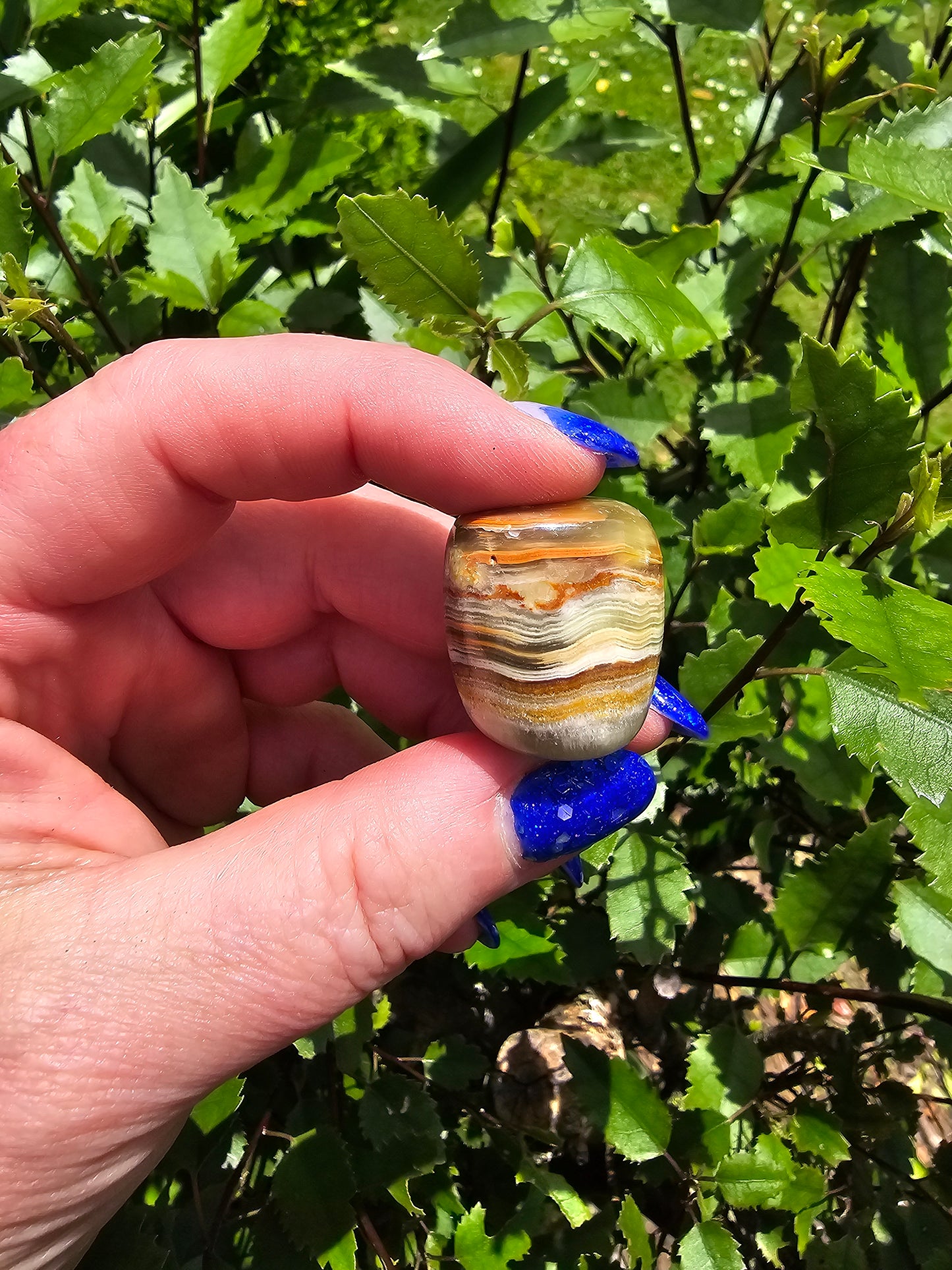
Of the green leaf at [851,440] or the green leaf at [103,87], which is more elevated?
the green leaf at [103,87]

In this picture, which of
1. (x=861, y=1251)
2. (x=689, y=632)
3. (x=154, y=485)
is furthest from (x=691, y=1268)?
(x=154, y=485)

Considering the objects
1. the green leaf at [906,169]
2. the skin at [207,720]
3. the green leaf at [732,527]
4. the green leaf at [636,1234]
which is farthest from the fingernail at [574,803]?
the green leaf at [906,169]

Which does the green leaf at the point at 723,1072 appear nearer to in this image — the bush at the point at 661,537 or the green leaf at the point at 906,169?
the bush at the point at 661,537

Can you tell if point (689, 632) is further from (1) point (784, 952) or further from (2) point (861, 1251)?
(2) point (861, 1251)

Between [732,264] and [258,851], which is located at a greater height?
[732,264]

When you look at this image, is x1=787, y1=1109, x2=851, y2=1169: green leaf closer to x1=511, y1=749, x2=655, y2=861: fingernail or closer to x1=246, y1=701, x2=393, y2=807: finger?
x1=511, y1=749, x2=655, y2=861: fingernail

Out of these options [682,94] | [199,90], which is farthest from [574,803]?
[199,90]
